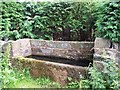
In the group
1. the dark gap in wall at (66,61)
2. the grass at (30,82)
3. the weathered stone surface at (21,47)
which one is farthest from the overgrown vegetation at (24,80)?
the dark gap in wall at (66,61)

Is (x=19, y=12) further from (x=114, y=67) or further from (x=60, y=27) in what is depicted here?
(x=114, y=67)

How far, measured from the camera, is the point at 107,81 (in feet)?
8.65

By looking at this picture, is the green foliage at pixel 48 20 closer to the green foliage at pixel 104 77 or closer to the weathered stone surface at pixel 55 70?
the weathered stone surface at pixel 55 70

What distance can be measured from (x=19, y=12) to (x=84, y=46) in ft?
5.14

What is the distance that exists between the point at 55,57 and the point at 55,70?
0.69 m

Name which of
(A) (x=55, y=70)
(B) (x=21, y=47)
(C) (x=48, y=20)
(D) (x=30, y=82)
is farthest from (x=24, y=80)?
(C) (x=48, y=20)

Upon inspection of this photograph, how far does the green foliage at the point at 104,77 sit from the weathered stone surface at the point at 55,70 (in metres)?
0.21

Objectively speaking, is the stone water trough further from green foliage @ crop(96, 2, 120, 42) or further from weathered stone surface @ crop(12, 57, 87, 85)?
green foliage @ crop(96, 2, 120, 42)

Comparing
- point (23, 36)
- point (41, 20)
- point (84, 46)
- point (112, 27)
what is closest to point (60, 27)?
point (41, 20)

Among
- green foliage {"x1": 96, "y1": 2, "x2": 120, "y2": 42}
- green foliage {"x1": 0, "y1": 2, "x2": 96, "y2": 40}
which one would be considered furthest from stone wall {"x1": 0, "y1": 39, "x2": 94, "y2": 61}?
green foliage {"x1": 96, "y1": 2, "x2": 120, "y2": 42}

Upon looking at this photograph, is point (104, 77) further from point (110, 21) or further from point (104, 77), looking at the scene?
point (110, 21)

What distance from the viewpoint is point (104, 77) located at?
106 inches

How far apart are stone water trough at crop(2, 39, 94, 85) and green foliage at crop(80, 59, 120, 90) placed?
0.22 metres

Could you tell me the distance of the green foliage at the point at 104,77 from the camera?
2572 mm
